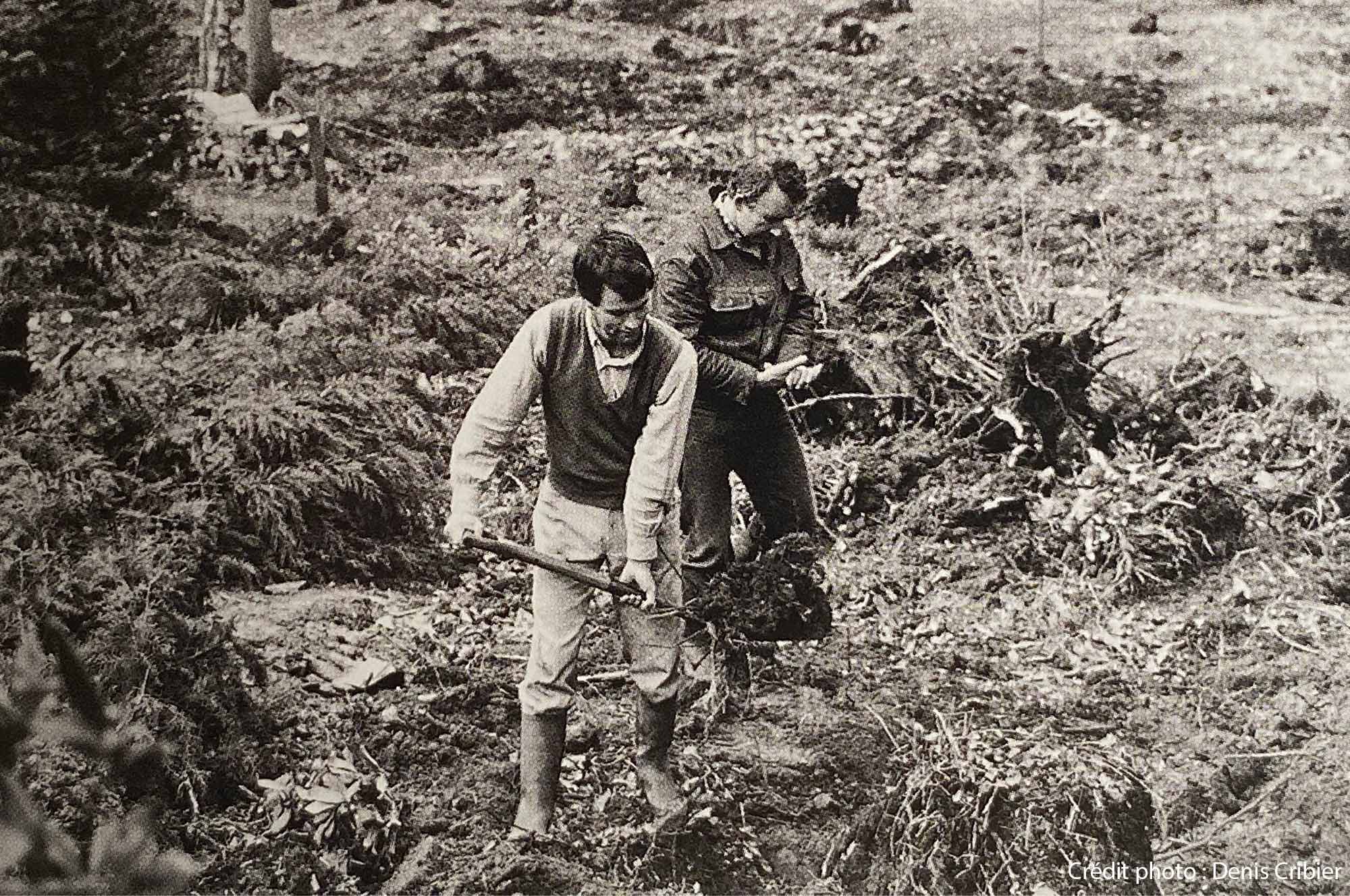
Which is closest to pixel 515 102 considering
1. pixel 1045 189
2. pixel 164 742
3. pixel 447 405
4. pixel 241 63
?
pixel 241 63

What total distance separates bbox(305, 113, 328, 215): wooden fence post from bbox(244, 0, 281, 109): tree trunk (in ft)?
0.54

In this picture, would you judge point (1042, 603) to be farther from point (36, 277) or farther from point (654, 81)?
point (36, 277)

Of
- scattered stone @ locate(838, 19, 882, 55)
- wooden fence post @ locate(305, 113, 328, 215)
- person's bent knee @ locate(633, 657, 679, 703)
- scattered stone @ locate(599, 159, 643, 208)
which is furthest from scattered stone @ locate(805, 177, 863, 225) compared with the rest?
person's bent knee @ locate(633, 657, 679, 703)

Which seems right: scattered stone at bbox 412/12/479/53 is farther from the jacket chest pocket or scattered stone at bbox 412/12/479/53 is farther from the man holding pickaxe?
the man holding pickaxe

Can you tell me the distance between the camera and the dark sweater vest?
2.67 meters

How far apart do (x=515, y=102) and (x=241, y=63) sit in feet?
3.00

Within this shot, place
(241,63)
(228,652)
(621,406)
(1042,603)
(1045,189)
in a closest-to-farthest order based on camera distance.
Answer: (621,406)
(228,652)
(1042,603)
(241,63)
(1045,189)

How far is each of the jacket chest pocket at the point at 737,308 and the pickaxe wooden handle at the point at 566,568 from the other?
2.83ft

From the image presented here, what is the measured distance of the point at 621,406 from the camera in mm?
2742

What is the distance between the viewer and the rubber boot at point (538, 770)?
2.95 meters

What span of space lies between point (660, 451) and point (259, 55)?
7.19ft

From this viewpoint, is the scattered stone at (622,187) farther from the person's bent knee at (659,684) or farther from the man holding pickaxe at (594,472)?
the person's bent knee at (659,684)

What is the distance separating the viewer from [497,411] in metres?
2.67

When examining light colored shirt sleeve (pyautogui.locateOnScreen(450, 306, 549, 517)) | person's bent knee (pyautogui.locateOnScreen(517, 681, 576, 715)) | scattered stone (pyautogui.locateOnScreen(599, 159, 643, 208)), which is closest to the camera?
light colored shirt sleeve (pyautogui.locateOnScreen(450, 306, 549, 517))
